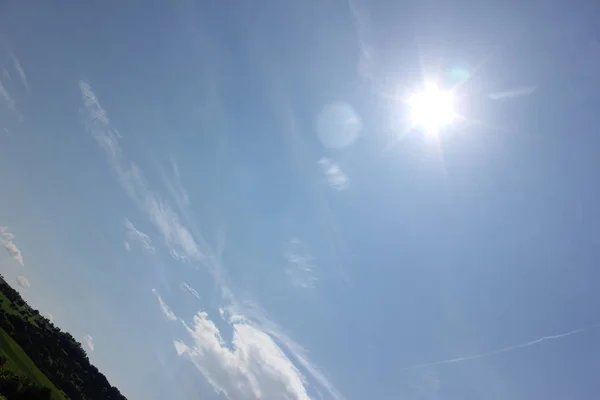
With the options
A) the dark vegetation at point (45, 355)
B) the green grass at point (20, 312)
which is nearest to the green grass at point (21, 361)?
the dark vegetation at point (45, 355)

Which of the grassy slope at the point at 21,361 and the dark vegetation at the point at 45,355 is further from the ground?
the dark vegetation at the point at 45,355

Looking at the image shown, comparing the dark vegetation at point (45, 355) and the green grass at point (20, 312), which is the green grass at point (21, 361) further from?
the green grass at point (20, 312)

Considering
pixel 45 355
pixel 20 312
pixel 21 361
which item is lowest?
pixel 21 361

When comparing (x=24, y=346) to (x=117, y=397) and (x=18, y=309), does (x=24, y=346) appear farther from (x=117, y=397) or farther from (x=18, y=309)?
(x=117, y=397)

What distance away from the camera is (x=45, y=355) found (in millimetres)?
105000

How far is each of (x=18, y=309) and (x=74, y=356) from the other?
27007mm

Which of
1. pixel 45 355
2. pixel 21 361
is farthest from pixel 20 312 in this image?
pixel 21 361

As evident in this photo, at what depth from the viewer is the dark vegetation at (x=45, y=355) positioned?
8291 centimetres

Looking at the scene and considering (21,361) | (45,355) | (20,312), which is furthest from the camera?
(20,312)

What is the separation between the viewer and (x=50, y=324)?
138125 mm

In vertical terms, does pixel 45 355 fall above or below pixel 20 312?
below

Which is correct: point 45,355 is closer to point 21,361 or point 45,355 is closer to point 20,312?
point 20,312

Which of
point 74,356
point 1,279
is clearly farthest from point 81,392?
point 1,279

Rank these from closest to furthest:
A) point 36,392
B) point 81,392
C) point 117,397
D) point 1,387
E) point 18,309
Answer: point 1,387 < point 36,392 < point 81,392 < point 18,309 < point 117,397
